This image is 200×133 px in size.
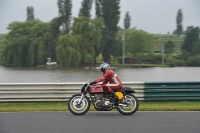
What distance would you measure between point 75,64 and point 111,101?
59.3 ft

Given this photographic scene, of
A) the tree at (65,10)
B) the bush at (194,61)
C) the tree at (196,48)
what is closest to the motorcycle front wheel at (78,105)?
the bush at (194,61)

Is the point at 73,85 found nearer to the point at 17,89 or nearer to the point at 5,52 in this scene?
the point at 17,89

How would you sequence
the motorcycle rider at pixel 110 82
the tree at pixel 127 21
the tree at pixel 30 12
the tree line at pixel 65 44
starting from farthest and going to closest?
the tree at pixel 127 21 < the tree at pixel 30 12 < the tree line at pixel 65 44 < the motorcycle rider at pixel 110 82

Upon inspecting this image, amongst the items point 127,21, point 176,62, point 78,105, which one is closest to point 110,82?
point 78,105

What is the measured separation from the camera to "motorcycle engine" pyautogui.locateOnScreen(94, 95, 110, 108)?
9453 millimetres

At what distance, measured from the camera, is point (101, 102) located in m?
9.46

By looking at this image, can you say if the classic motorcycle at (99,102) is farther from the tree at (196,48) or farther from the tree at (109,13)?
the tree at (109,13)

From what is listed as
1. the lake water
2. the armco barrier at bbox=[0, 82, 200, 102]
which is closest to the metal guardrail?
the armco barrier at bbox=[0, 82, 200, 102]

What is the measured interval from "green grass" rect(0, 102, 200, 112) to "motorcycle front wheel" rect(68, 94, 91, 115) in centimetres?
116

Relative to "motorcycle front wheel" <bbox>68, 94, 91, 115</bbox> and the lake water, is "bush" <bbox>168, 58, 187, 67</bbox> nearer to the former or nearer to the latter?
the lake water

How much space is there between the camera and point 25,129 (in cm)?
727

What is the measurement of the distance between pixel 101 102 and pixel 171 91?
370 cm

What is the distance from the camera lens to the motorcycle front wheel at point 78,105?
9.50 m

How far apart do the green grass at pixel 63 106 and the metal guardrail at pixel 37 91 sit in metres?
0.19
